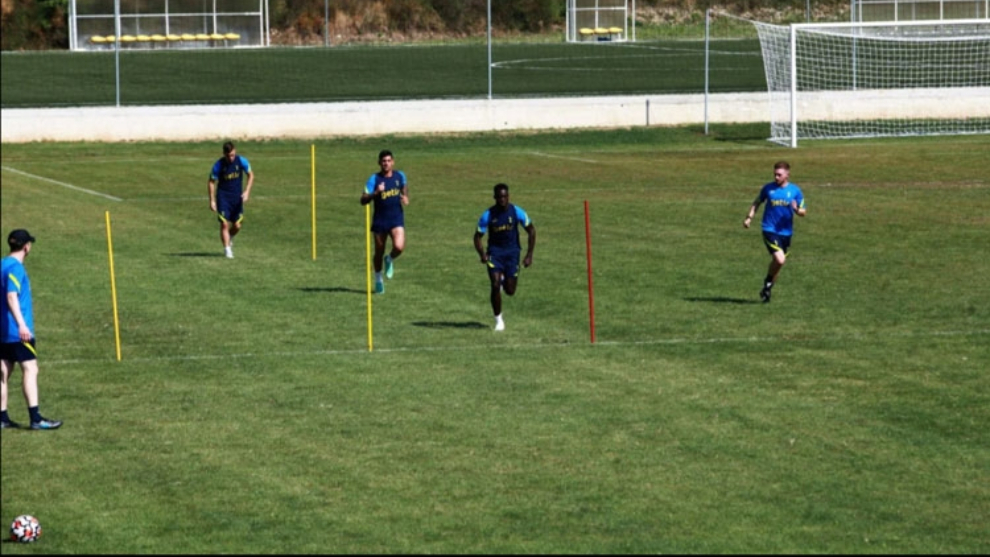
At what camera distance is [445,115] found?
5400cm

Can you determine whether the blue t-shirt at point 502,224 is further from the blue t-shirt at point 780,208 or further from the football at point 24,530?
the football at point 24,530

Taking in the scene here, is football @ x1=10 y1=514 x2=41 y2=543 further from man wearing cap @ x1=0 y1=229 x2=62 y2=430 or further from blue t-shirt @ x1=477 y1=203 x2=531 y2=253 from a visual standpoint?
blue t-shirt @ x1=477 y1=203 x2=531 y2=253

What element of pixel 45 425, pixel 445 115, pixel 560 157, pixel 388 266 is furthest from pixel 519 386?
pixel 445 115

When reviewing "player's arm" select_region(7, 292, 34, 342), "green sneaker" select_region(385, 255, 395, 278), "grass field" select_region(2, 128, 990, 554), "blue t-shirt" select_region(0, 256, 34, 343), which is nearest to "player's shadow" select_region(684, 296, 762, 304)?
"grass field" select_region(2, 128, 990, 554)

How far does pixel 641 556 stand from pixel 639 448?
3.48 m

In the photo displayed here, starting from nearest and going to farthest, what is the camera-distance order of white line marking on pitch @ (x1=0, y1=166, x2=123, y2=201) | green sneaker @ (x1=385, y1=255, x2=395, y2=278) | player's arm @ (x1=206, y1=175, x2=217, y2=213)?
1. green sneaker @ (x1=385, y1=255, x2=395, y2=278)
2. player's arm @ (x1=206, y1=175, x2=217, y2=213)
3. white line marking on pitch @ (x1=0, y1=166, x2=123, y2=201)

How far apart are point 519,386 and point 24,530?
22.8 feet

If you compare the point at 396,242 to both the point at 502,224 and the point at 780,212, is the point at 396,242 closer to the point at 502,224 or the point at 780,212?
the point at 502,224

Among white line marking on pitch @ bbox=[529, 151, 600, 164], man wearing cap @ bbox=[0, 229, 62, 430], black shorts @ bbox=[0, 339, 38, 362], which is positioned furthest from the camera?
white line marking on pitch @ bbox=[529, 151, 600, 164]

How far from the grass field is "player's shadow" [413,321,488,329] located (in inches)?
2.6

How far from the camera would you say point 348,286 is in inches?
1048

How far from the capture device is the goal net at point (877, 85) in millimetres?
53500

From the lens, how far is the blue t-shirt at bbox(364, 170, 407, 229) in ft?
84.9

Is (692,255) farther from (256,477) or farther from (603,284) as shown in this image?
(256,477)
